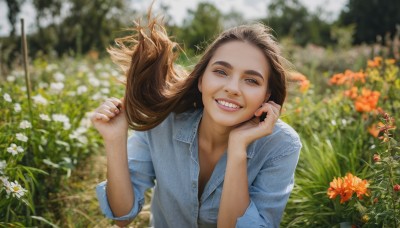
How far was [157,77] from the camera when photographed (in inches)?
A: 95.3

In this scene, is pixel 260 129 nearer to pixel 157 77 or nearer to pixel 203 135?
pixel 203 135

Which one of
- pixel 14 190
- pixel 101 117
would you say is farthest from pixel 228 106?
pixel 14 190

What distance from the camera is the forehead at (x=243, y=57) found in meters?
→ 2.12

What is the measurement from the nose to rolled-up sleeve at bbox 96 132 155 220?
2.15 feet

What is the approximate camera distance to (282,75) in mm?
2250

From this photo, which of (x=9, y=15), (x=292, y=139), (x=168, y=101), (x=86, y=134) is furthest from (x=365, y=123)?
(x=9, y=15)

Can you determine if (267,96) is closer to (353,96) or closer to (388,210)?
(388,210)

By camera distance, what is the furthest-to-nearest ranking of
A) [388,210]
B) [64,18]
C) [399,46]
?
[64,18], [399,46], [388,210]

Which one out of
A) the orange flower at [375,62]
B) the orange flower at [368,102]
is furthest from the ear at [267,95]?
the orange flower at [375,62]

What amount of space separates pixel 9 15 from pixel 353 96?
69.5 ft

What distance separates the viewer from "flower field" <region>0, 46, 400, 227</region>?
221cm

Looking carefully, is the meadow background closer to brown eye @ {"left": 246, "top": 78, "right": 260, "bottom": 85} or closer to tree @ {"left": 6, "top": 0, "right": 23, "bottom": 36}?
brown eye @ {"left": 246, "top": 78, "right": 260, "bottom": 85}

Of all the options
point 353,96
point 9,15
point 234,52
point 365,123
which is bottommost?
point 9,15

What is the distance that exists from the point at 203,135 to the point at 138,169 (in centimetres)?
43
